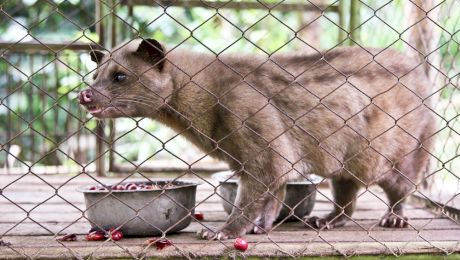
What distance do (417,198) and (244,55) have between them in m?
1.95

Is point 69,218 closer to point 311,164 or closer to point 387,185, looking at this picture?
point 311,164

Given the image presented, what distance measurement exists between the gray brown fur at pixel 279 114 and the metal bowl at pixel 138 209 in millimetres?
241

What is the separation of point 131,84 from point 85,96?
318 millimetres

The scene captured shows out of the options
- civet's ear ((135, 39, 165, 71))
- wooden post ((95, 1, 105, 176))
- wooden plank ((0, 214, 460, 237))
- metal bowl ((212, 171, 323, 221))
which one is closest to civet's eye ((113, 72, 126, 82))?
civet's ear ((135, 39, 165, 71))

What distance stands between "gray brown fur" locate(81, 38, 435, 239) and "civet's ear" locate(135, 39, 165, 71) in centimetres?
1

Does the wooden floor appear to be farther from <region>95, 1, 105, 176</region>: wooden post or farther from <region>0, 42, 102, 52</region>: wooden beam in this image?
<region>0, 42, 102, 52</region>: wooden beam

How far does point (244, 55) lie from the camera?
4.40 meters

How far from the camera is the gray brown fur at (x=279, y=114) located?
4078mm

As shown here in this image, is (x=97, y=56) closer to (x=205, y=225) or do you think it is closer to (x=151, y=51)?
(x=151, y=51)

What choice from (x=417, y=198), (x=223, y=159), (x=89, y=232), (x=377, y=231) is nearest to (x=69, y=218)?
(x=89, y=232)

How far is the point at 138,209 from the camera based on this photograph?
3.86 metres

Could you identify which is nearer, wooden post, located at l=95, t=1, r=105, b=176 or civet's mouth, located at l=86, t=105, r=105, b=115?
civet's mouth, located at l=86, t=105, r=105, b=115

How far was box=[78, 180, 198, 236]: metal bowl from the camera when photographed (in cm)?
385

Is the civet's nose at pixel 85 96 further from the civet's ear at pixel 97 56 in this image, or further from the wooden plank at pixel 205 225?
the wooden plank at pixel 205 225
